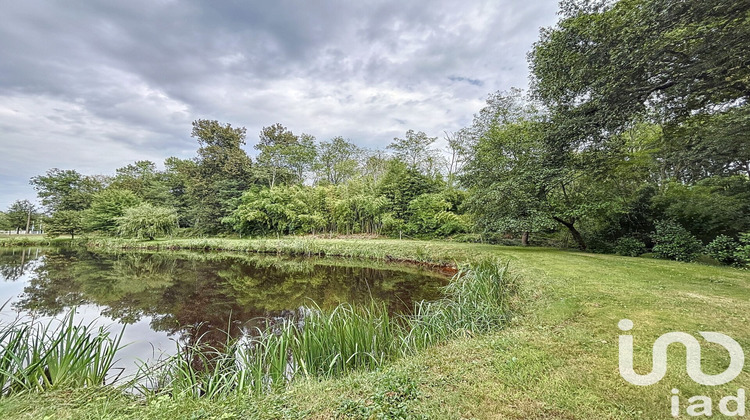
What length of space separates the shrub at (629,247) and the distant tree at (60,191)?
39797 millimetres

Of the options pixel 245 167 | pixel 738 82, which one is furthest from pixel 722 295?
pixel 245 167

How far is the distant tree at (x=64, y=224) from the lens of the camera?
2097 cm

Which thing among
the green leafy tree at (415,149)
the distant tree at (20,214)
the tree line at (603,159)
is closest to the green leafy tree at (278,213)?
the tree line at (603,159)

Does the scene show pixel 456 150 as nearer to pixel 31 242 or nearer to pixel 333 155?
pixel 333 155

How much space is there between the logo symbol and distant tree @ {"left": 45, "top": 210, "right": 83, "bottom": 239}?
32.8 metres

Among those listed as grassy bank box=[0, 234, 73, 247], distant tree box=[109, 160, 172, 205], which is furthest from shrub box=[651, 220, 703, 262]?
grassy bank box=[0, 234, 73, 247]

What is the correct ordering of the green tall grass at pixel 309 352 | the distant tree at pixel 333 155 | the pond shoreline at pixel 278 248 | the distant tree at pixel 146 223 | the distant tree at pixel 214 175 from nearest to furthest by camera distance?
the green tall grass at pixel 309 352, the pond shoreline at pixel 278 248, the distant tree at pixel 146 223, the distant tree at pixel 214 175, the distant tree at pixel 333 155

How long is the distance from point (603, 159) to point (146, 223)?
83.5ft

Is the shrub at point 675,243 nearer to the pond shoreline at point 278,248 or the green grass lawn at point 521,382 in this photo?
the green grass lawn at point 521,382

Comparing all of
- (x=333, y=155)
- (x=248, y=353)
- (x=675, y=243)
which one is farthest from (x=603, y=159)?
(x=333, y=155)

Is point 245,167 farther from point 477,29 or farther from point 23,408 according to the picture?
point 23,408

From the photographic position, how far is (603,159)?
8.09 m

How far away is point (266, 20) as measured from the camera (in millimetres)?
8742

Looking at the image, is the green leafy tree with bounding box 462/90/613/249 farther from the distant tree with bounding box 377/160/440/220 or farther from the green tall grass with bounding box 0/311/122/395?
the green tall grass with bounding box 0/311/122/395
